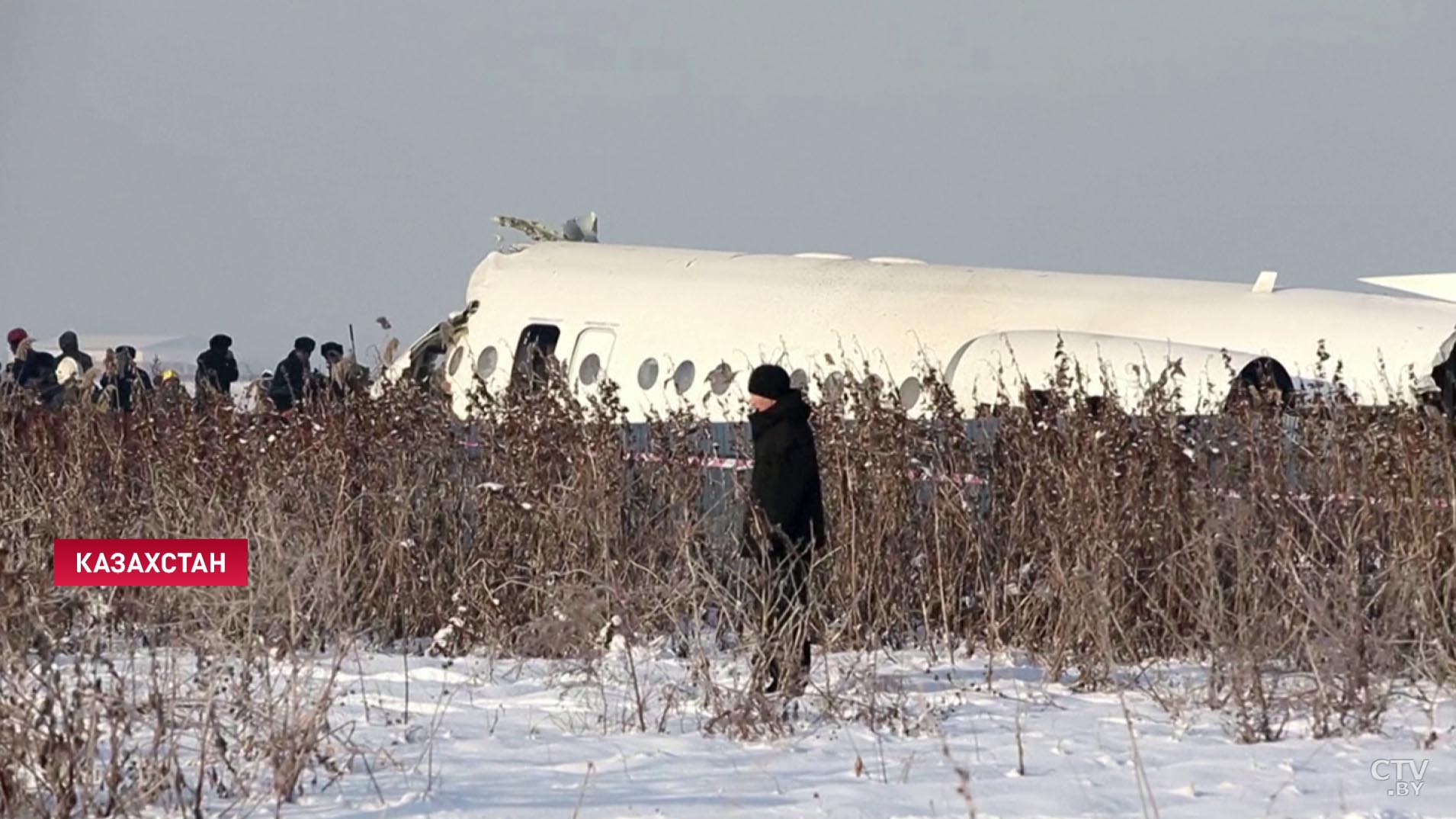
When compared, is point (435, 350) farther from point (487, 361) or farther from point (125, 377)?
point (125, 377)

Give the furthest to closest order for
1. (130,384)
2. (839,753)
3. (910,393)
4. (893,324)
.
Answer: (893,324), (910,393), (130,384), (839,753)

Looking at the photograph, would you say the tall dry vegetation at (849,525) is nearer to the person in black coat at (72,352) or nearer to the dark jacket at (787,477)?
the dark jacket at (787,477)

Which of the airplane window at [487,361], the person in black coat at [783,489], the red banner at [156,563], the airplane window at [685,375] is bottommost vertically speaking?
the red banner at [156,563]

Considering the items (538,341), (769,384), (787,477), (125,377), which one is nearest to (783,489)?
(787,477)

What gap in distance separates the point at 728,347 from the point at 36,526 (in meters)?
7.75

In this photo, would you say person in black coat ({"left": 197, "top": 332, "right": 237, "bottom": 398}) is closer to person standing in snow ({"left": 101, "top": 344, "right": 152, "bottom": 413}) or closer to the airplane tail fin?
person standing in snow ({"left": 101, "top": 344, "right": 152, "bottom": 413})

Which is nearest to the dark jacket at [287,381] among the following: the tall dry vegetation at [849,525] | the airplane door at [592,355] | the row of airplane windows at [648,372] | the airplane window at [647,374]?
the row of airplane windows at [648,372]

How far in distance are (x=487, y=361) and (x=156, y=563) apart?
34.3 ft

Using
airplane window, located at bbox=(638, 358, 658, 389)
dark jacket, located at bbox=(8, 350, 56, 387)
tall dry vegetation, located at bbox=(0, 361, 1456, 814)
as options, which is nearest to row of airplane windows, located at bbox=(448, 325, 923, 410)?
airplane window, located at bbox=(638, 358, 658, 389)

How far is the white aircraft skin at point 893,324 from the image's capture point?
52.6ft

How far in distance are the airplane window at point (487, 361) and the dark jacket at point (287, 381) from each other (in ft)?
5.60

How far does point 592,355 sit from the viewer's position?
2002 centimetres

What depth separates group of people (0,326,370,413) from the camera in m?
14.5

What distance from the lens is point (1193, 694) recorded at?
378 inches
